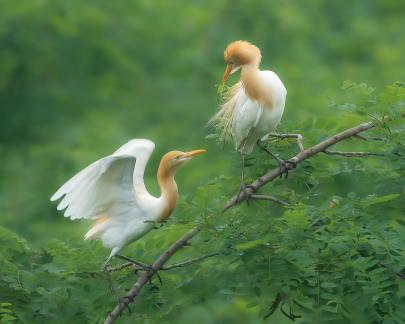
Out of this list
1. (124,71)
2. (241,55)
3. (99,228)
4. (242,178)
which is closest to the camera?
(242,178)

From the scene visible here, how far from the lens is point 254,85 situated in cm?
589

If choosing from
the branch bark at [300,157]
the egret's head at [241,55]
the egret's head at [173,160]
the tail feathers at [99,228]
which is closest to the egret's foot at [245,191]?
the branch bark at [300,157]

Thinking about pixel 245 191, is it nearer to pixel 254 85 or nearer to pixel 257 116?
pixel 257 116

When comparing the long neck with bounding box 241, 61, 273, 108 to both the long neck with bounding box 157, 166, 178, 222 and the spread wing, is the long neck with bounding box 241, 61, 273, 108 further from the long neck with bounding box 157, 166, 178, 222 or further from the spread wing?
the spread wing

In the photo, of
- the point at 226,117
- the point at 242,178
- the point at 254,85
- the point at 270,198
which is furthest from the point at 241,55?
the point at 270,198

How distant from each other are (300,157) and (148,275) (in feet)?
2.87

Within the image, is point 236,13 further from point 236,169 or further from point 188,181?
point 236,169

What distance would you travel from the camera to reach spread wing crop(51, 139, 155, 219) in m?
5.57

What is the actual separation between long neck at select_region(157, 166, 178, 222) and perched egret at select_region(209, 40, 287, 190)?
1.15ft

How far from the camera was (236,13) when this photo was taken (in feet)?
50.2

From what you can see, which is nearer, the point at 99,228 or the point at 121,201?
the point at 121,201

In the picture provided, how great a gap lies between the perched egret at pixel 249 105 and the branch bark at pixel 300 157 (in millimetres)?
353

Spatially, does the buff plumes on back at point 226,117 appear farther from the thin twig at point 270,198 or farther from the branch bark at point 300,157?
the thin twig at point 270,198

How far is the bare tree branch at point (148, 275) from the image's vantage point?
516 cm
